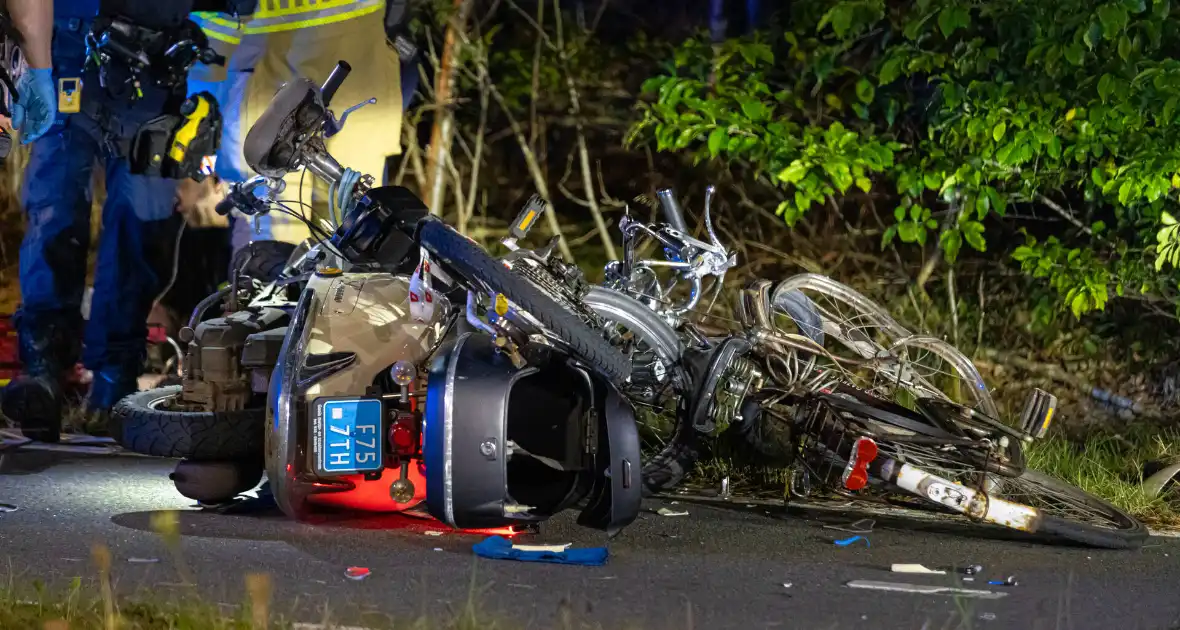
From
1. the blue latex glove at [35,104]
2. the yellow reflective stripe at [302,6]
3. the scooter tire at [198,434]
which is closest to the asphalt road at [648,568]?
the scooter tire at [198,434]

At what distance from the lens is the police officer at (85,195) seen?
8719 mm

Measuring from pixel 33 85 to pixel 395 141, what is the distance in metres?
2.31

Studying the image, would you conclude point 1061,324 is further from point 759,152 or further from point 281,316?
point 281,316

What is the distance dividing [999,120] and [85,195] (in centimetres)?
543

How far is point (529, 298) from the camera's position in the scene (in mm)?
5324

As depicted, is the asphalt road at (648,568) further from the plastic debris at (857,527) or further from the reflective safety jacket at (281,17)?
the reflective safety jacket at (281,17)

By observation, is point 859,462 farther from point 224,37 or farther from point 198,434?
point 224,37

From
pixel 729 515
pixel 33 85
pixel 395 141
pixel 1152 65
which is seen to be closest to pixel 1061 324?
pixel 1152 65

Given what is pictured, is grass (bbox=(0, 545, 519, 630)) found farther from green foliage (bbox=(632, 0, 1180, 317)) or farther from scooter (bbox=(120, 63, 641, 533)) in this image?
green foliage (bbox=(632, 0, 1180, 317))

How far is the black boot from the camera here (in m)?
8.21

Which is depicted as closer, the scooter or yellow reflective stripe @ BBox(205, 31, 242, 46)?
the scooter

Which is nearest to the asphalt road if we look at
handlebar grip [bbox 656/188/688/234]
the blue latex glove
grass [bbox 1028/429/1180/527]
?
grass [bbox 1028/429/1180/527]

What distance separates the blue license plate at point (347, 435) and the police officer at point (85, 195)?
3.57 metres

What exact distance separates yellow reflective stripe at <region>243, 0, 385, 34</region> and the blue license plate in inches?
179
